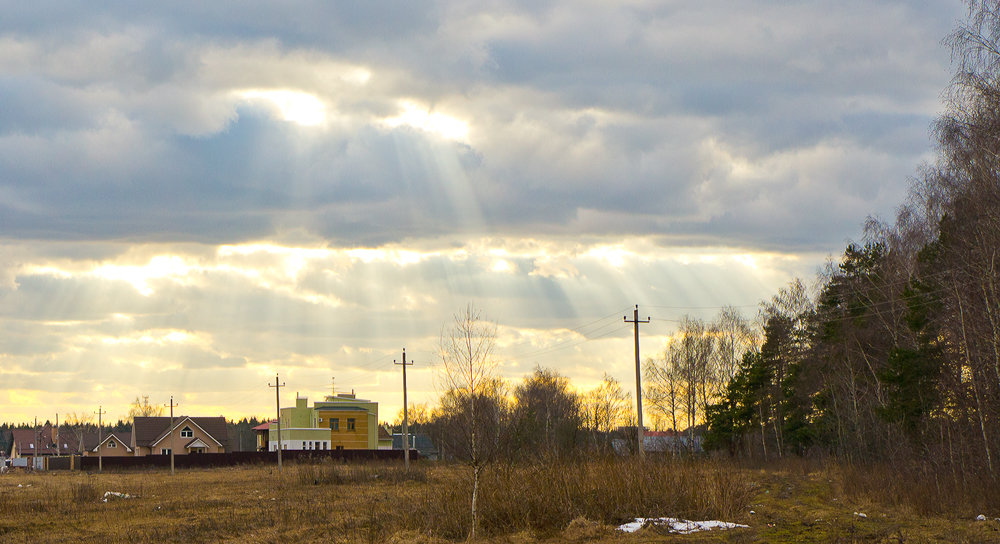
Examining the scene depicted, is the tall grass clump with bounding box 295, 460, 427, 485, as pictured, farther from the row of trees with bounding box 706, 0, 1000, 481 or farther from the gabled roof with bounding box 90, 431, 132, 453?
the gabled roof with bounding box 90, 431, 132, 453

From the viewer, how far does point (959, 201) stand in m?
29.9

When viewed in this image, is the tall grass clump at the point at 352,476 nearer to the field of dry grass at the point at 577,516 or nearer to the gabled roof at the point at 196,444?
the field of dry grass at the point at 577,516

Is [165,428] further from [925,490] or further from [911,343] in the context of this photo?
[925,490]

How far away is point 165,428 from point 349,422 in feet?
80.8

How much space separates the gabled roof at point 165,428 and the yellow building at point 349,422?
17.6 metres

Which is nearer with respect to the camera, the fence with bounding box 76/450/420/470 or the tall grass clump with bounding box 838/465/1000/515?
the tall grass clump with bounding box 838/465/1000/515

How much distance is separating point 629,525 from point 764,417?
49.7 m

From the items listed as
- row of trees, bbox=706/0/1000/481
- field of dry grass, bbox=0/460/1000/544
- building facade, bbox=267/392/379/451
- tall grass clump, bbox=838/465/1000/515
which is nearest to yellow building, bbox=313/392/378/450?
building facade, bbox=267/392/379/451

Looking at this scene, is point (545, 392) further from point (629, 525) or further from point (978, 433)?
point (629, 525)

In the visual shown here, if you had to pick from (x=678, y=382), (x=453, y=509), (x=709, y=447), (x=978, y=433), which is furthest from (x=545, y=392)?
(x=453, y=509)

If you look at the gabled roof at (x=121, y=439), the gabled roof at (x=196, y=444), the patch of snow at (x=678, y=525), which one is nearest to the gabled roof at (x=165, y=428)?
the gabled roof at (x=196, y=444)

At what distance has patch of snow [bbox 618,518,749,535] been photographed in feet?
66.7

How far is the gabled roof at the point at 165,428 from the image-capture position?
102125 millimetres

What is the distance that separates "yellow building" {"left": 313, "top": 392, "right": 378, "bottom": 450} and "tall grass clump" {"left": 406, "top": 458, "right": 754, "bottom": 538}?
7257cm
